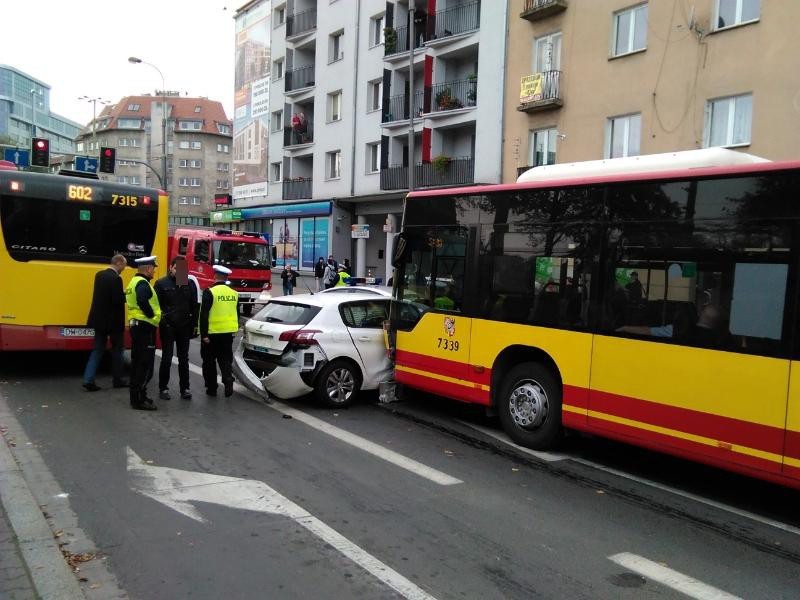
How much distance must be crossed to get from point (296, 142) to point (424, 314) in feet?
109

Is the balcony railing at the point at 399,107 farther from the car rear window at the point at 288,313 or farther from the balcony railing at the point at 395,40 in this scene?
the car rear window at the point at 288,313

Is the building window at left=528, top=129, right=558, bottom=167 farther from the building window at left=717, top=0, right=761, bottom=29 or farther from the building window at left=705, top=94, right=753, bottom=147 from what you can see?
the building window at left=717, top=0, right=761, bottom=29

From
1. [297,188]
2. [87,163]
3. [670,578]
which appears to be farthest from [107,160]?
[670,578]

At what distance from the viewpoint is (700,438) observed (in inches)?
216

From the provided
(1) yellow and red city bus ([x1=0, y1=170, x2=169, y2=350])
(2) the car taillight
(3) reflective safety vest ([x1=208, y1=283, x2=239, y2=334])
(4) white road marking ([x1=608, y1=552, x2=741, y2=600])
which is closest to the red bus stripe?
(4) white road marking ([x1=608, y1=552, x2=741, y2=600])

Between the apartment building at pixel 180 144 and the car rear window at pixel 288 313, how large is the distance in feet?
277

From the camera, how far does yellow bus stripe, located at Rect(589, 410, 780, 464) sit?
16.7ft

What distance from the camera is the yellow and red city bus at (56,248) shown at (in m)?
9.27

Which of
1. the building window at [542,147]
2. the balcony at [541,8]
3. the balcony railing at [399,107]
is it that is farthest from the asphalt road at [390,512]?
the balcony railing at [399,107]

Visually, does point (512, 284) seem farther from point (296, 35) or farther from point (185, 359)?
point (296, 35)

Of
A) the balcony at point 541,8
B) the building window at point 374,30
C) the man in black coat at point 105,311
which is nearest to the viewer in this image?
the man in black coat at point 105,311

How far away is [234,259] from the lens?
21625 mm

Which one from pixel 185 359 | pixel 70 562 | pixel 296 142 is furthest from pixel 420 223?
pixel 296 142

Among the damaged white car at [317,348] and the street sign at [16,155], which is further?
the street sign at [16,155]
